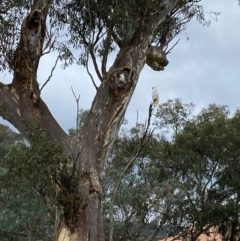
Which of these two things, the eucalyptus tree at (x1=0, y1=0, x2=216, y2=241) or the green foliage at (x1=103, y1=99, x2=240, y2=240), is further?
the green foliage at (x1=103, y1=99, x2=240, y2=240)

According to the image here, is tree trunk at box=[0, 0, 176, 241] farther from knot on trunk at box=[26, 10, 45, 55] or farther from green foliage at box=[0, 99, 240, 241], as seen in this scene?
green foliage at box=[0, 99, 240, 241]

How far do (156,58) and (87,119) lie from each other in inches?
77.6

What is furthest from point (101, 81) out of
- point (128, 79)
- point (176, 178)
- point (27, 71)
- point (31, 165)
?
point (176, 178)

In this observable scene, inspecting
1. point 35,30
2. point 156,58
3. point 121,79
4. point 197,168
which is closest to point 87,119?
point 121,79

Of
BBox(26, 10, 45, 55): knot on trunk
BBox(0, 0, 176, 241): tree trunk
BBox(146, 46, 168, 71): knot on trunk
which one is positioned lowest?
BBox(0, 0, 176, 241): tree trunk

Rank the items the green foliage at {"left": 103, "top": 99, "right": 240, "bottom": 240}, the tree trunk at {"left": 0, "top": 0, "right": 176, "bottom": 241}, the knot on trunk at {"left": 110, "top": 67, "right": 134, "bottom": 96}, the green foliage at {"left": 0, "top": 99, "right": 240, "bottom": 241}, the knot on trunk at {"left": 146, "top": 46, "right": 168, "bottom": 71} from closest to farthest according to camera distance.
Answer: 1. the tree trunk at {"left": 0, "top": 0, "right": 176, "bottom": 241}
2. the knot on trunk at {"left": 110, "top": 67, "right": 134, "bottom": 96}
3. the knot on trunk at {"left": 146, "top": 46, "right": 168, "bottom": 71}
4. the green foliage at {"left": 0, "top": 99, "right": 240, "bottom": 241}
5. the green foliage at {"left": 103, "top": 99, "right": 240, "bottom": 240}

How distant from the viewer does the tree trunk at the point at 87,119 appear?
20.2 feet

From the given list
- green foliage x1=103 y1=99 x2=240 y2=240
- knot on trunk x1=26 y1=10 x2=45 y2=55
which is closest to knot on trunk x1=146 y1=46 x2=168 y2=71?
knot on trunk x1=26 y1=10 x2=45 y2=55

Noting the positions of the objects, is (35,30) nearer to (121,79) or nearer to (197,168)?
(121,79)

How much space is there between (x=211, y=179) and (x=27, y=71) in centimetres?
737

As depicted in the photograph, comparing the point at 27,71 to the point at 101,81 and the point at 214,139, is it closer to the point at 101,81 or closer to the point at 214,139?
the point at 101,81

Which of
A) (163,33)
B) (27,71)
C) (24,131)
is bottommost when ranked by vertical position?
(24,131)

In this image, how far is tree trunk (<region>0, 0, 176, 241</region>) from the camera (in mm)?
6152

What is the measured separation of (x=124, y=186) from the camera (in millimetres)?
10758
